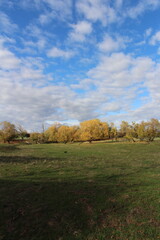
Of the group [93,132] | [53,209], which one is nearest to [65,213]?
[53,209]

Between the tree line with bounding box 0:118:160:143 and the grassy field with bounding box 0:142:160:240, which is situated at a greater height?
the tree line with bounding box 0:118:160:143

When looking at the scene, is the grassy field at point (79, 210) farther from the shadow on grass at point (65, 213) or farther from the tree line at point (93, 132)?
the tree line at point (93, 132)

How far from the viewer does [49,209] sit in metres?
7.22

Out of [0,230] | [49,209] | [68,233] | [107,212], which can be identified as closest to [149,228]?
[107,212]

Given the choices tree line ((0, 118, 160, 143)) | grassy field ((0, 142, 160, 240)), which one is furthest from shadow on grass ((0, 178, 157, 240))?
tree line ((0, 118, 160, 143))

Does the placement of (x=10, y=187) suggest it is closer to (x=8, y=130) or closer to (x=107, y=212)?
(x=107, y=212)

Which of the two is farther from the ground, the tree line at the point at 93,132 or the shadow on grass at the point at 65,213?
the tree line at the point at 93,132

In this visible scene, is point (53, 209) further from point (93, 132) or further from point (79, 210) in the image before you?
point (93, 132)

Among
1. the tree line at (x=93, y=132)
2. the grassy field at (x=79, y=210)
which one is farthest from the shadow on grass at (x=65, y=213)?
the tree line at (x=93, y=132)

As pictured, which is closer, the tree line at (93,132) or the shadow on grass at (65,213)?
the shadow on grass at (65,213)

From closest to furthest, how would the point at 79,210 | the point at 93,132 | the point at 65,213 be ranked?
1. the point at 65,213
2. the point at 79,210
3. the point at 93,132

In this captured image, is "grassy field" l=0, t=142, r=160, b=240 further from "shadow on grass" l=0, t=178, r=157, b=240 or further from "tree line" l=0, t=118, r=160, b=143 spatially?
"tree line" l=0, t=118, r=160, b=143

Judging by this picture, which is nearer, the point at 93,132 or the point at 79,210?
the point at 79,210

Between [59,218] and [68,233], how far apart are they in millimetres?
1002
